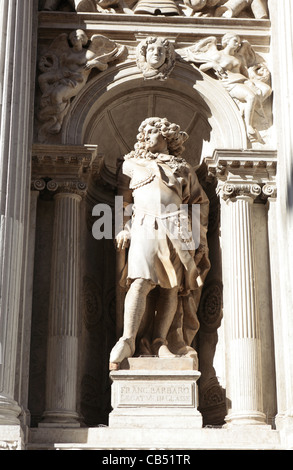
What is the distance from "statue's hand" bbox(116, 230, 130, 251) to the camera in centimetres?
1634

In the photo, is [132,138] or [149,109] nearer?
[149,109]

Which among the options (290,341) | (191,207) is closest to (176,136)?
(191,207)

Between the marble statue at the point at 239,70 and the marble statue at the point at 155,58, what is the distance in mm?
342

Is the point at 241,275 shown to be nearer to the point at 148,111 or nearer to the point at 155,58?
the point at 148,111

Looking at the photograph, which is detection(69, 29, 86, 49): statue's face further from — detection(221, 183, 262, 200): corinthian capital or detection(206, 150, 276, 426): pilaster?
detection(221, 183, 262, 200): corinthian capital

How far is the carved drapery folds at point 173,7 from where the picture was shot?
17875 mm

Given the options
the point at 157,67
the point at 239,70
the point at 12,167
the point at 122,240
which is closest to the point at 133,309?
the point at 122,240

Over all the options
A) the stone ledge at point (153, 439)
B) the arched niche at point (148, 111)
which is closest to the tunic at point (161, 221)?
the arched niche at point (148, 111)

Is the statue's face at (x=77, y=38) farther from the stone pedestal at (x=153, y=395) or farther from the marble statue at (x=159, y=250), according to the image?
the stone pedestal at (x=153, y=395)

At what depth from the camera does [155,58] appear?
17.3 meters

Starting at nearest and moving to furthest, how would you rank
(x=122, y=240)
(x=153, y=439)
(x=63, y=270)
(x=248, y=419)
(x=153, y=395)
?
1. (x=153, y=439)
2. (x=248, y=419)
3. (x=153, y=395)
4. (x=63, y=270)
5. (x=122, y=240)

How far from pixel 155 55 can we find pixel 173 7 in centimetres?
120

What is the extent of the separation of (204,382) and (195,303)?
4.12 feet
